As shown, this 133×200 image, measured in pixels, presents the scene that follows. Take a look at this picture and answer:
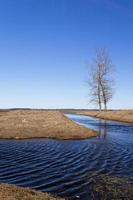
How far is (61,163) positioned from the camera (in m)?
23.4

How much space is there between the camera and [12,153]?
87.5 ft

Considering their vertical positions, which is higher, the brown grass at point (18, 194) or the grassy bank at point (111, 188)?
the brown grass at point (18, 194)

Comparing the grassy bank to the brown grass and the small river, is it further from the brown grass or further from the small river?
the brown grass

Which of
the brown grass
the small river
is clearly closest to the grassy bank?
the small river

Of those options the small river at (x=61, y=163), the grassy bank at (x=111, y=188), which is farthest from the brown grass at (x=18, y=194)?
the grassy bank at (x=111, y=188)

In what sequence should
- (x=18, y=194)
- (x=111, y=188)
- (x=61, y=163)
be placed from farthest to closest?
(x=61, y=163) < (x=111, y=188) < (x=18, y=194)

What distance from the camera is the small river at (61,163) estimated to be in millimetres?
17781

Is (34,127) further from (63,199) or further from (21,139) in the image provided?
(63,199)

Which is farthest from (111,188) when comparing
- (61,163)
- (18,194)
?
(61,163)

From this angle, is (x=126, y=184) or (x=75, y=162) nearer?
(x=126, y=184)

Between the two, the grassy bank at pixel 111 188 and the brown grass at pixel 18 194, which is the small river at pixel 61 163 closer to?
the grassy bank at pixel 111 188

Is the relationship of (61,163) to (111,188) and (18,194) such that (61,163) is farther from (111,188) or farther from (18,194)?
(18,194)

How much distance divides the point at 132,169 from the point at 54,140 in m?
15.0

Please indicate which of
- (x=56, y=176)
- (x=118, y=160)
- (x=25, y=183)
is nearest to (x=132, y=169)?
(x=118, y=160)
